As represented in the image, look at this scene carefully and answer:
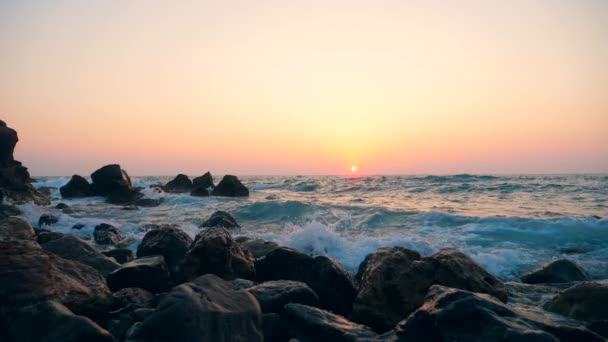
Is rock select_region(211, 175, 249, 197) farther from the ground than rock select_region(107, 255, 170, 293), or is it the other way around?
rock select_region(107, 255, 170, 293)

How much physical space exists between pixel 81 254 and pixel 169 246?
3.96ft

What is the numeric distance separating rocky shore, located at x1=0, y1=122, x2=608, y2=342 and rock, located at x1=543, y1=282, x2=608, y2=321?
1cm

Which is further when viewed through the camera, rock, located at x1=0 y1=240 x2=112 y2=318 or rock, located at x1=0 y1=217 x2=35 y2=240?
rock, located at x1=0 y1=217 x2=35 y2=240

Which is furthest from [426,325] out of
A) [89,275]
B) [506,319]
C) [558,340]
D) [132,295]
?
[89,275]

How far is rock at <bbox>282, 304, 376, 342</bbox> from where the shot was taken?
3908 millimetres

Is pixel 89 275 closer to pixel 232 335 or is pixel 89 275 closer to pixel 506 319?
pixel 232 335

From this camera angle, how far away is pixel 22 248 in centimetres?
441

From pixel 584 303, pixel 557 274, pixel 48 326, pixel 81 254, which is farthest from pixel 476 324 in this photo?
pixel 81 254

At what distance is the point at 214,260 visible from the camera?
603 centimetres

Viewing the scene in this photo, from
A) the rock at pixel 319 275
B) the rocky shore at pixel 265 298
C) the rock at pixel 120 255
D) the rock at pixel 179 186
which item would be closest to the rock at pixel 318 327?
the rocky shore at pixel 265 298

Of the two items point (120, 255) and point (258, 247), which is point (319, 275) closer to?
point (258, 247)

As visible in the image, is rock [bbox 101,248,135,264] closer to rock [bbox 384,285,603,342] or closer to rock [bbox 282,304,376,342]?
rock [bbox 282,304,376,342]

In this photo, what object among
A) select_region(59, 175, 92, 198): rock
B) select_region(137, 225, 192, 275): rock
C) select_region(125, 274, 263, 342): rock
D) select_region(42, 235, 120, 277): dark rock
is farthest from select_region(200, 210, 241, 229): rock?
select_region(59, 175, 92, 198): rock

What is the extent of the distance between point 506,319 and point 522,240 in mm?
8823
